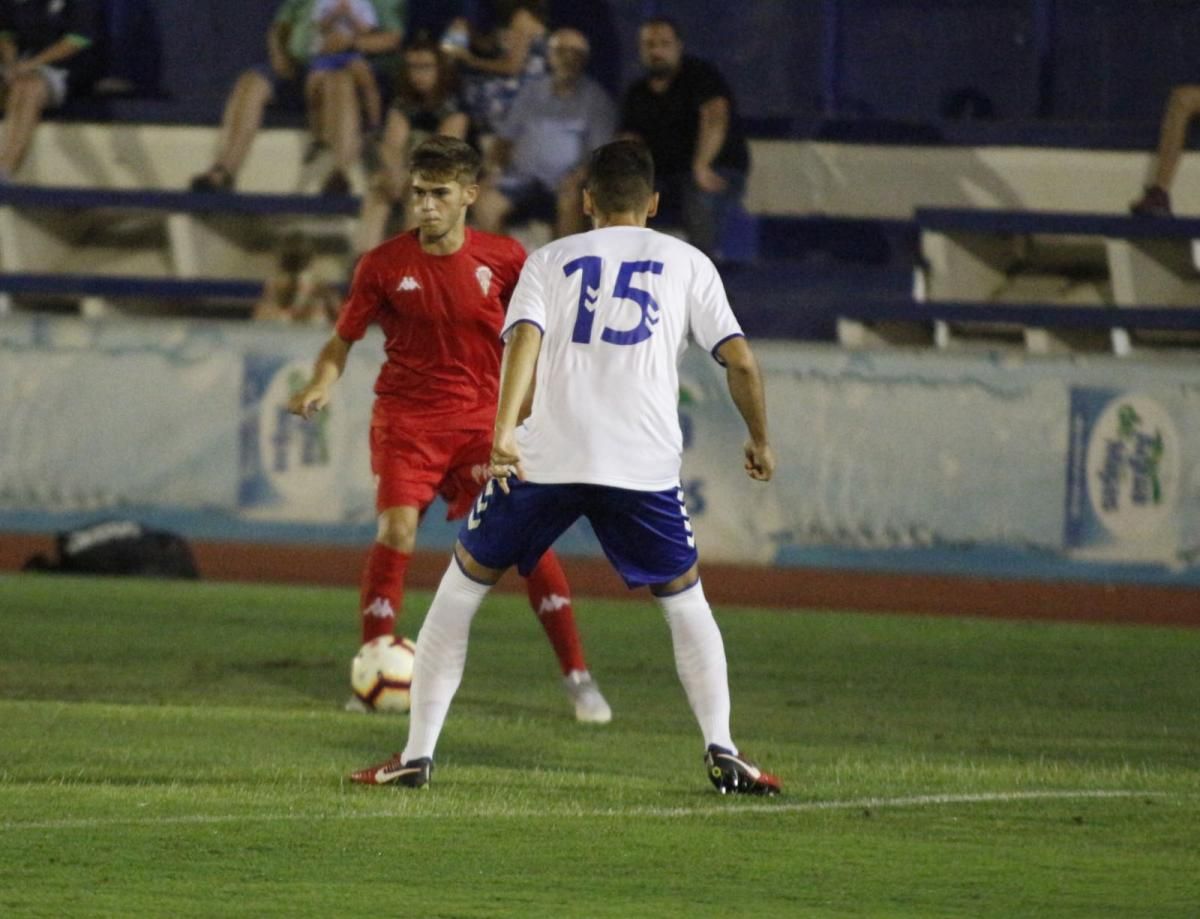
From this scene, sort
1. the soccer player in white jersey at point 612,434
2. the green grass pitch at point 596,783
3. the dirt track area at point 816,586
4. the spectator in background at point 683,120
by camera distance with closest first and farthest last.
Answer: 1. the green grass pitch at point 596,783
2. the soccer player in white jersey at point 612,434
3. the dirt track area at point 816,586
4. the spectator in background at point 683,120

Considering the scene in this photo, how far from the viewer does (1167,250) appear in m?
16.3

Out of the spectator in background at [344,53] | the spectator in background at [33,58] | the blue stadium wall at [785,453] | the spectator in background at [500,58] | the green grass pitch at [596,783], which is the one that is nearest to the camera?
the green grass pitch at [596,783]

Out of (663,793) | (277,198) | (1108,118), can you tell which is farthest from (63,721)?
(1108,118)

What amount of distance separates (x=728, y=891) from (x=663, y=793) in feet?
4.72

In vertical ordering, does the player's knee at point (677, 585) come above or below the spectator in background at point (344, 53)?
below

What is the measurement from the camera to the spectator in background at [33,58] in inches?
704

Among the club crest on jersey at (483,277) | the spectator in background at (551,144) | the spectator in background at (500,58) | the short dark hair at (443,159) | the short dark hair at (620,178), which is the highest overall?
the spectator in background at (500,58)

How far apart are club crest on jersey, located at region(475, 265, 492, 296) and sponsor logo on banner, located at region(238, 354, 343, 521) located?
650cm

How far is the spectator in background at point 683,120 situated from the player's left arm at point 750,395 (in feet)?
33.1

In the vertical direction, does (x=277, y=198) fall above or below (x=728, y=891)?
above

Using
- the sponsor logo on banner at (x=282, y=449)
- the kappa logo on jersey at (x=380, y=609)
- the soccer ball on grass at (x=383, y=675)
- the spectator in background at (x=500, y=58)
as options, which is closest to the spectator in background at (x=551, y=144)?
the spectator in background at (x=500, y=58)

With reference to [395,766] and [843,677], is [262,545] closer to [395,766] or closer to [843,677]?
[843,677]

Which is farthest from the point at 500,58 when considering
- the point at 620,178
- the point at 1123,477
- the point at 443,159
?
the point at 620,178

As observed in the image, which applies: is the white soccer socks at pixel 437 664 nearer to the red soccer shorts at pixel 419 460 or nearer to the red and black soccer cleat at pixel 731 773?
the red and black soccer cleat at pixel 731 773
